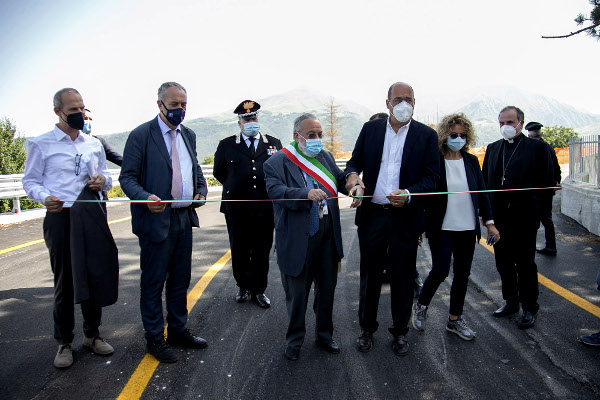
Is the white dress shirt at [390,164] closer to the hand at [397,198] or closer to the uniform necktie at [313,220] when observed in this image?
the hand at [397,198]

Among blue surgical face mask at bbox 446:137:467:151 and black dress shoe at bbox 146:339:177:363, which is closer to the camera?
black dress shoe at bbox 146:339:177:363

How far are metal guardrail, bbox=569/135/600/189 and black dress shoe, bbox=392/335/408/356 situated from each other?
6.68 m

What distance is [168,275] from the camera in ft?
12.9

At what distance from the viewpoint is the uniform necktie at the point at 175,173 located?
12.2 ft

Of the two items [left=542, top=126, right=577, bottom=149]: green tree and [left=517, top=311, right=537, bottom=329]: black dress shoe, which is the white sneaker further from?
[left=542, top=126, right=577, bottom=149]: green tree

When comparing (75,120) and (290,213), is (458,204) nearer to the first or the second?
(290,213)

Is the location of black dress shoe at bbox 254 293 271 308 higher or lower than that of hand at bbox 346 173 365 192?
lower

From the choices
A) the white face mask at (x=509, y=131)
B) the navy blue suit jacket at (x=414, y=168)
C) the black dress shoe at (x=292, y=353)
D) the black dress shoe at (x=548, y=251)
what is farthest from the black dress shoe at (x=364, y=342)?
the black dress shoe at (x=548, y=251)

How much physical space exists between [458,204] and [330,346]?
1788 mm

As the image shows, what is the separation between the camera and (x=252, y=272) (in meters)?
4.94

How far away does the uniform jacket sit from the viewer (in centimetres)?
496

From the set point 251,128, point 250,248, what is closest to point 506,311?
point 250,248

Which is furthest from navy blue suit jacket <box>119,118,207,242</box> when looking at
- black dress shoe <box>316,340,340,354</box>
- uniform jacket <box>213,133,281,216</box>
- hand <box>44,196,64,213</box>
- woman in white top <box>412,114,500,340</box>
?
woman in white top <box>412,114,500,340</box>

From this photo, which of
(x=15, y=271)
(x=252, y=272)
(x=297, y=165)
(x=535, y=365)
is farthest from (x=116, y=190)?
(x=535, y=365)
